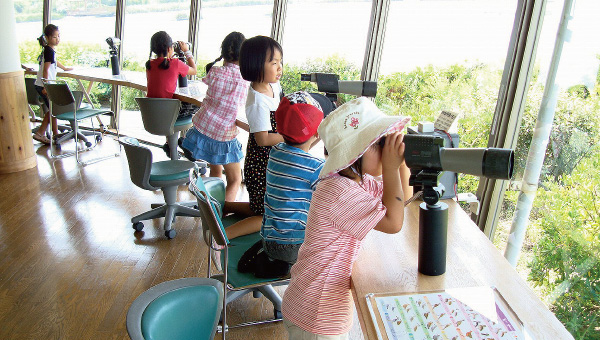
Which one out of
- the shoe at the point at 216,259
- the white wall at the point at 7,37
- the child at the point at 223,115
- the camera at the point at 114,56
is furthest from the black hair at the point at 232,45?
the white wall at the point at 7,37

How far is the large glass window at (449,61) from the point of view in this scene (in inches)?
107

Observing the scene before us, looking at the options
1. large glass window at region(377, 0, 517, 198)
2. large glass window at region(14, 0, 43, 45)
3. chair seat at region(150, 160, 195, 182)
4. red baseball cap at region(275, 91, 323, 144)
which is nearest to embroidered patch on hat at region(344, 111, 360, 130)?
red baseball cap at region(275, 91, 323, 144)

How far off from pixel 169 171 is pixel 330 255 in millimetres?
2282

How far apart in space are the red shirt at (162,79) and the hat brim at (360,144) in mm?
3042

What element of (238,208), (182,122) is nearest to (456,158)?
(238,208)

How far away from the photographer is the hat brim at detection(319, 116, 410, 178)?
1355 mm

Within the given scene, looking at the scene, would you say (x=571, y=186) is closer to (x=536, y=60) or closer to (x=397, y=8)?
(x=536, y=60)

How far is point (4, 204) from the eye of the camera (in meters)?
4.12

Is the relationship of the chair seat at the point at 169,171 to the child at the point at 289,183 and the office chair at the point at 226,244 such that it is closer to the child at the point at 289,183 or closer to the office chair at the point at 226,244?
the office chair at the point at 226,244

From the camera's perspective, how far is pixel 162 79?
4145 mm

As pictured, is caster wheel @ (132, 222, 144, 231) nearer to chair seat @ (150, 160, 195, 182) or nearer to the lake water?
chair seat @ (150, 160, 195, 182)

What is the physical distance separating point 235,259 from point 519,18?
5.87 ft

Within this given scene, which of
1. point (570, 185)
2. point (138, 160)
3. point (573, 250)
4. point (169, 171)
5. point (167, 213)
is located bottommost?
point (167, 213)

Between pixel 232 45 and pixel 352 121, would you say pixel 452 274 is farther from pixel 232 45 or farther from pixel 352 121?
pixel 232 45
